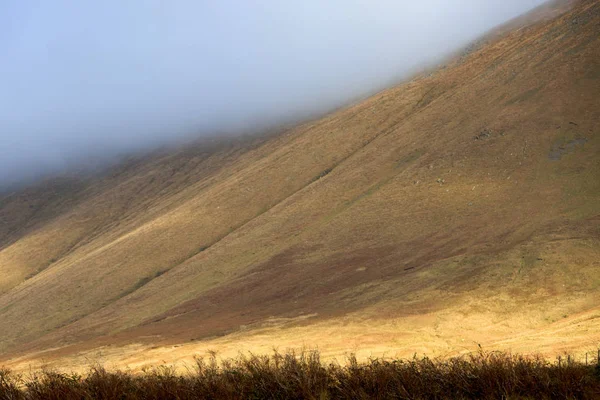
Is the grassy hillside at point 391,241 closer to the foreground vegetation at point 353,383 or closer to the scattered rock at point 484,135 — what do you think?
the scattered rock at point 484,135

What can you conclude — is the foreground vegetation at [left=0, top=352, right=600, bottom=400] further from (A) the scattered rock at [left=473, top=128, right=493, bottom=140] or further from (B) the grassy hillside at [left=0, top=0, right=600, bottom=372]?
(A) the scattered rock at [left=473, top=128, right=493, bottom=140]

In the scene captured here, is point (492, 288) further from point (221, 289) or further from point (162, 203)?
point (162, 203)

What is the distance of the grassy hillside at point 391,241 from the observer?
24.4 m

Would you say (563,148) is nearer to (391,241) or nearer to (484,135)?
(484,135)

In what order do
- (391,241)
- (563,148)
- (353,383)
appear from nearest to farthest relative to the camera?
(353,383) < (391,241) < (563,148)

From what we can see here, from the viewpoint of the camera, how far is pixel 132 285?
43.8 meters

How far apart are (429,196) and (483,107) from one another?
11.5 m

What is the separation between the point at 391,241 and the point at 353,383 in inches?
881

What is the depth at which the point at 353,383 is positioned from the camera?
1228cm

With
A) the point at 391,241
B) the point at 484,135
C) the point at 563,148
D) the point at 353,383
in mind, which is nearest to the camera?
the point at 353,383

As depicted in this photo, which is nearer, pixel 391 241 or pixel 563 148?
pixel 391 241

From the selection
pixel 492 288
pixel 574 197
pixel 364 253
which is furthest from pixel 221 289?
pixel 574 197

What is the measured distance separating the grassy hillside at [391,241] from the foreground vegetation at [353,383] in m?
4.10

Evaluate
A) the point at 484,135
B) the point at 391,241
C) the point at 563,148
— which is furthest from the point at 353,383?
the point at 484,135
